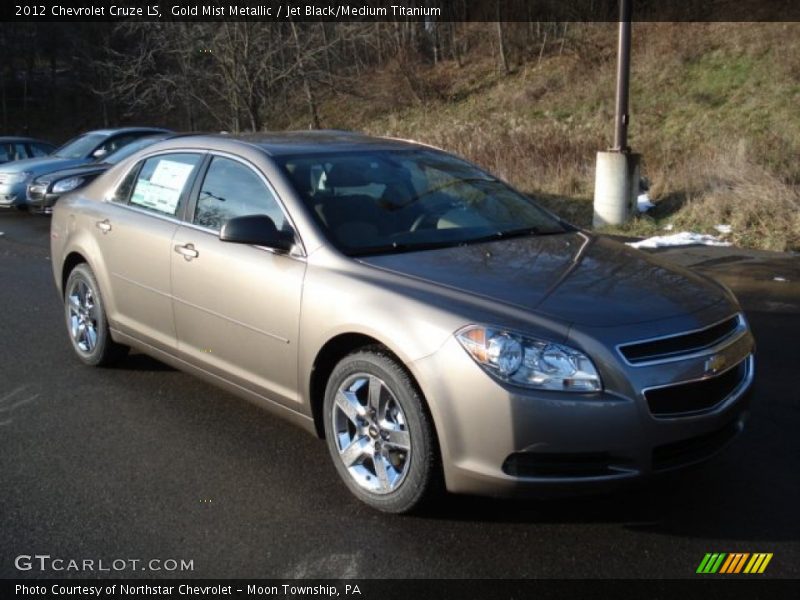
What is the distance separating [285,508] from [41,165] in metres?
13.2

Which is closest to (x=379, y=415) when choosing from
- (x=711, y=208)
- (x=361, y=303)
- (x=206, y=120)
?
(x=361, y=303)

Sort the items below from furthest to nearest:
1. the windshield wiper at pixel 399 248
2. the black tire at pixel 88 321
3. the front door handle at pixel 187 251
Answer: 1. the black tire at pixel 88 321
2. the front door handle at pixel 187 251
3. the windshield wiper at pixel 399 248

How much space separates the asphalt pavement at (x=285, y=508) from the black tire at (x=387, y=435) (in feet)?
0.44

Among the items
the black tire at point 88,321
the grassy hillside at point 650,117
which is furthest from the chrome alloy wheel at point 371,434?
the grassy hillside at point 650,117

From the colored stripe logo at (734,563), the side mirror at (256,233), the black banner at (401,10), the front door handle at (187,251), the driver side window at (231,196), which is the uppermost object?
the black banner at (401,10)

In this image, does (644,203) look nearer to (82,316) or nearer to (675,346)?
(82,316)

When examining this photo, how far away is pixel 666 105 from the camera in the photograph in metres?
24.2

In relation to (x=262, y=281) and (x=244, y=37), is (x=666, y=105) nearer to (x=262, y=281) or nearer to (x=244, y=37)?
(x=244, y=37)

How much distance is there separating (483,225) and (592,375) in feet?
4.93

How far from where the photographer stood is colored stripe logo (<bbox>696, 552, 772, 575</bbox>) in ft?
10.6

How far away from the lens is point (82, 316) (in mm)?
5906

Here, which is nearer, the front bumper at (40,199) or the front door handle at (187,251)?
the front door handle at (187,251)

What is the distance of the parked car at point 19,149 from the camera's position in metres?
17.7

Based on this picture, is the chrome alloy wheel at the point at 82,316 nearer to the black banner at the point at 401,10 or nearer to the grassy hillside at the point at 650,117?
the grassy hillside at the point at 650,117
